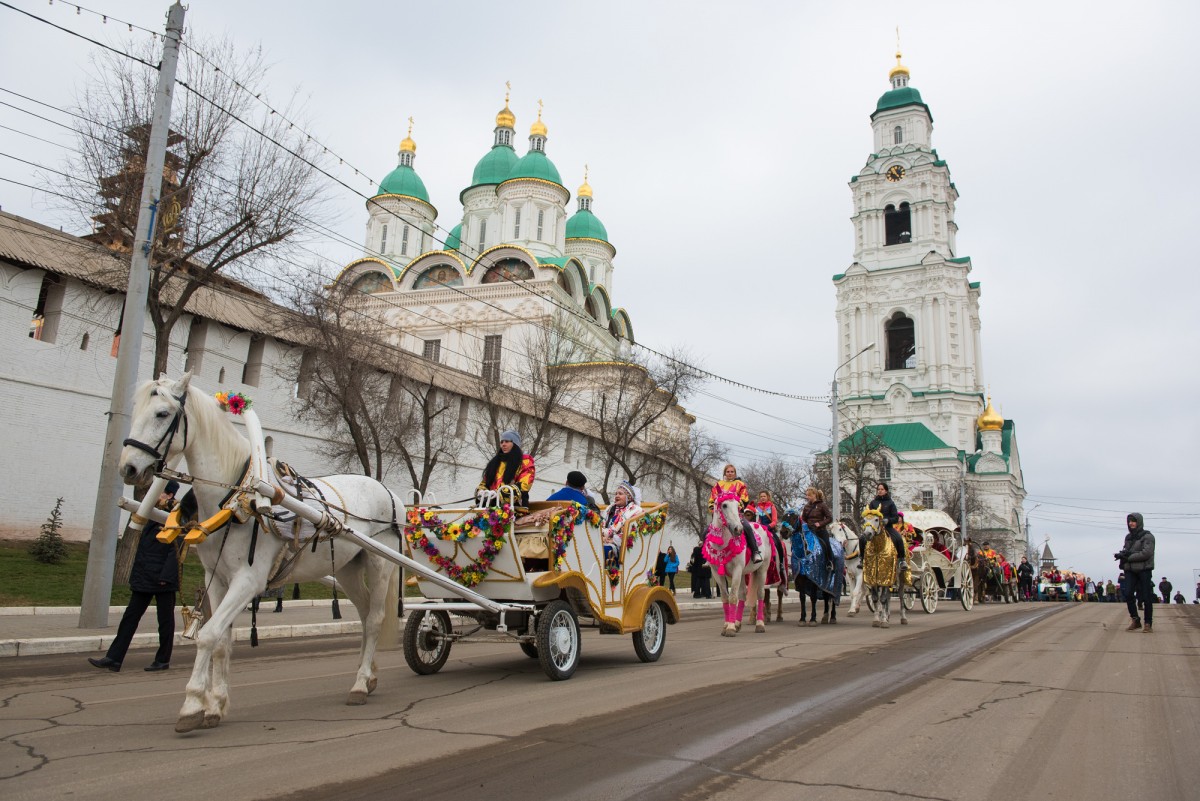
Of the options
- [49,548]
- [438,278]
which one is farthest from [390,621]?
[438,278]

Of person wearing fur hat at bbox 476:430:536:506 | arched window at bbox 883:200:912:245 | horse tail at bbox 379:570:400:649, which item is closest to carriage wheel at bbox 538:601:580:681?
person wearing fur hat at bbox 476:430:536:506

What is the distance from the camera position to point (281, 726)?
5.75 metres

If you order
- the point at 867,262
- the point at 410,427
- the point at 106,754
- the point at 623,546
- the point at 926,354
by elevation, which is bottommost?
the point at 106,754

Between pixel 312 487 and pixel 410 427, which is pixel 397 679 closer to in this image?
pixel 312 487

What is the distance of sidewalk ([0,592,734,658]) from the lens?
1050 centimetres

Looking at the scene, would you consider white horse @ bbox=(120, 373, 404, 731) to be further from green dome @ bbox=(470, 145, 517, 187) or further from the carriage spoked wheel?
green dome @ bbox=(470, 145, 517, 187)

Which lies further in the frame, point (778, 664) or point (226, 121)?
point (226, 121)

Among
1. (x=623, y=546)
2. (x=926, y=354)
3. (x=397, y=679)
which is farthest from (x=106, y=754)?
(x=926, y=354)

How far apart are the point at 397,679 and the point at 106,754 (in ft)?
10.8

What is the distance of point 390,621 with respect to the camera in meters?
7.21

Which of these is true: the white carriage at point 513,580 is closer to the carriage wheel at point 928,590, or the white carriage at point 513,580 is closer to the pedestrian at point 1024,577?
the carriage wheel at point 928,590

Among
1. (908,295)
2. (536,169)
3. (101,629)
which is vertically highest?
(536,169)

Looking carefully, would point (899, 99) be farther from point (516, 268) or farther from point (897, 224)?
point (516, 268)

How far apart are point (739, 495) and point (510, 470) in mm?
5680
